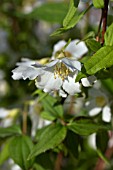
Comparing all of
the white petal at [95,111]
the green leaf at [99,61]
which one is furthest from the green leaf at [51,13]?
the green leaf at [99,61]

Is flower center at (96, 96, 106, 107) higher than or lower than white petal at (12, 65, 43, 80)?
lower

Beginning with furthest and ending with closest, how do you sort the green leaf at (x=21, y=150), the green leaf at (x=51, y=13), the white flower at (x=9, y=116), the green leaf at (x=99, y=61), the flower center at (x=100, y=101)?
the green leaf at (x=51, y=13), the white flower at (x=9, y=116), the flower center at (x=100, y=101), the green leaf at (x=21, y=150), the green leaf at (x=99, y=61)

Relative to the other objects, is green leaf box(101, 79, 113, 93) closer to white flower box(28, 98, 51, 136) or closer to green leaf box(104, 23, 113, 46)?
white flower box(28, 98, 51, 136)

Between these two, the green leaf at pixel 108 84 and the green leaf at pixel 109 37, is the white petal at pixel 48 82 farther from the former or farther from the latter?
the green leaf at pixel 108 84

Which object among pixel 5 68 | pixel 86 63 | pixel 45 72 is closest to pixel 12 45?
pixel 5 68

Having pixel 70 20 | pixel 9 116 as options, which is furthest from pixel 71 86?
pixel 9 116

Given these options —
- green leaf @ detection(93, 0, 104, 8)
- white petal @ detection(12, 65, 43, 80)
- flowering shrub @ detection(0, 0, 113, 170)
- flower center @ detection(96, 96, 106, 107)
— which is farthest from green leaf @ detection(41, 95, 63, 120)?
green leaf @ detection(93, 0, 104, 8)
